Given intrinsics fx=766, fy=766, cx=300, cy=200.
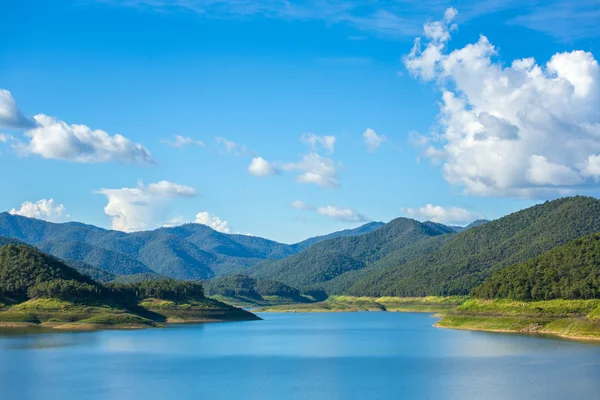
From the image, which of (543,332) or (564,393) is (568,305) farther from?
(564,393)

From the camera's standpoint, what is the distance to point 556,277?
378ft

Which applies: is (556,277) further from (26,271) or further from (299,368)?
(26,271)

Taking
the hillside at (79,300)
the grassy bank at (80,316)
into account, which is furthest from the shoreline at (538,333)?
the hillside at (79,300)

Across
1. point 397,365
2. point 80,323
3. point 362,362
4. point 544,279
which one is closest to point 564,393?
point 397,365

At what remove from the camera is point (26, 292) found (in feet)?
469

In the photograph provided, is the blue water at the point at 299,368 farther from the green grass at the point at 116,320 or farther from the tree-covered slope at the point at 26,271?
the tree-covered slope at the point at 26,271

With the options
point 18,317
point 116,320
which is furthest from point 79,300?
point 18,317

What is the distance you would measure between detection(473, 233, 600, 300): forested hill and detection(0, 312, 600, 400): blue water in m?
12.3

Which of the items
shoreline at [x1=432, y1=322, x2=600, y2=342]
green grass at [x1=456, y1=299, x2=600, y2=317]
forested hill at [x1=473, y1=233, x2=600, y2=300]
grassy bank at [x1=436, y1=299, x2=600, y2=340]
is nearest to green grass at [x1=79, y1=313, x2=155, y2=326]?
shoreline at [x1=432, y1=322, x2=600, y2=342]

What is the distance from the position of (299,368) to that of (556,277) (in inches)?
2183

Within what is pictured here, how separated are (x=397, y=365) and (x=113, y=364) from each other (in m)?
28.7

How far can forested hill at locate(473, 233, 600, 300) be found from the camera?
108 meters

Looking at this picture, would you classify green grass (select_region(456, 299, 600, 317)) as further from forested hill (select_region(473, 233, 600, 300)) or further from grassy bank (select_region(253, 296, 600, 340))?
forested hill (select_region(473, 233, 600, 300))

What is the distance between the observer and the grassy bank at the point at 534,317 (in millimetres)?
97312
